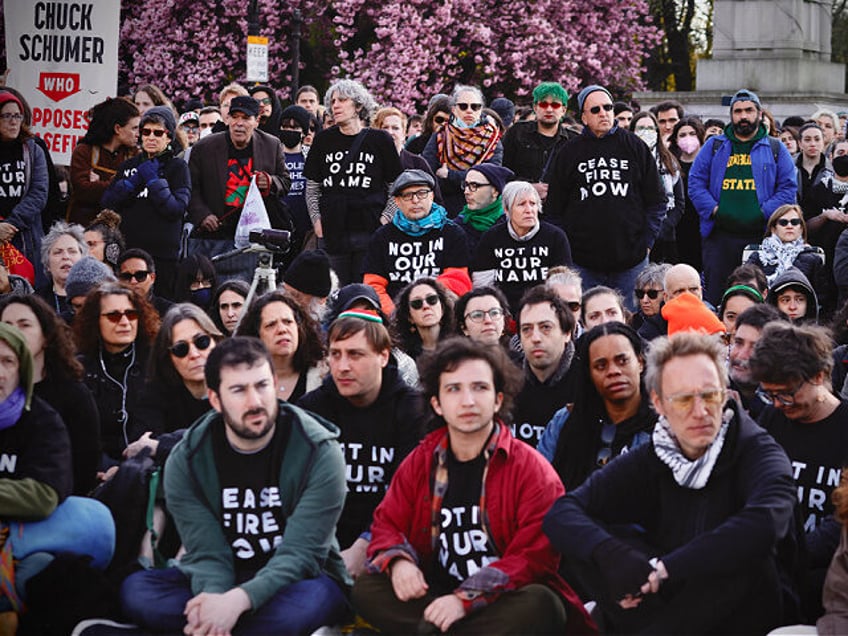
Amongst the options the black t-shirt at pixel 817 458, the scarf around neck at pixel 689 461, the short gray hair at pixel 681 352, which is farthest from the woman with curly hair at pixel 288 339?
the black t-shirt at pixel 817 458

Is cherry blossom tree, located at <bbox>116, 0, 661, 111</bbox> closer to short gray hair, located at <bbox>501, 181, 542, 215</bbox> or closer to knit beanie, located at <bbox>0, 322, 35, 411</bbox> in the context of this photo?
short gray hair, located at <bbox>501, 181, 542, 215</bbox>

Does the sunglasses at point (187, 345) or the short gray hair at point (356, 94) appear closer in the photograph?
the sunglasses at point (187, 345)

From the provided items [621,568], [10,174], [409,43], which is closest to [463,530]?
[621,568]

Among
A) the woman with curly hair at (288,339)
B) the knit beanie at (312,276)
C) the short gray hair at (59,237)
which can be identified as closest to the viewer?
the woman with curly hair at (288,339)

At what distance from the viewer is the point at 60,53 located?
381 inches

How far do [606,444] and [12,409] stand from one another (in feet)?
7.96

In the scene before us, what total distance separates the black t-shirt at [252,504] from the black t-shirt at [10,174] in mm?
5368

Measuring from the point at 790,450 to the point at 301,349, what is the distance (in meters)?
2.49

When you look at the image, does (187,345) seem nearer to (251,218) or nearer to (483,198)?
(251,218)

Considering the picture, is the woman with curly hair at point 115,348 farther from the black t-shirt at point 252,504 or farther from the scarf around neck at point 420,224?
the scarf around neck at point 420,224

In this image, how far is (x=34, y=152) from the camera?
1006 cm

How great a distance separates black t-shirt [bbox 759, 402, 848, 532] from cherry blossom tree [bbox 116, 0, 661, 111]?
1770cm

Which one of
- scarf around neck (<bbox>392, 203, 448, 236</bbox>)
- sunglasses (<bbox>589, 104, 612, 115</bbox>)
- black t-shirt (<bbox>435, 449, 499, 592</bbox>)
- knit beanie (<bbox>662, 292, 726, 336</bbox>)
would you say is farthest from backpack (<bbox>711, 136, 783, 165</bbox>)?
black t-shirt (<bbox>435, 449, 499, 592</bbox>)

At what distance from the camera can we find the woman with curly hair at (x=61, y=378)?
5867 mm
